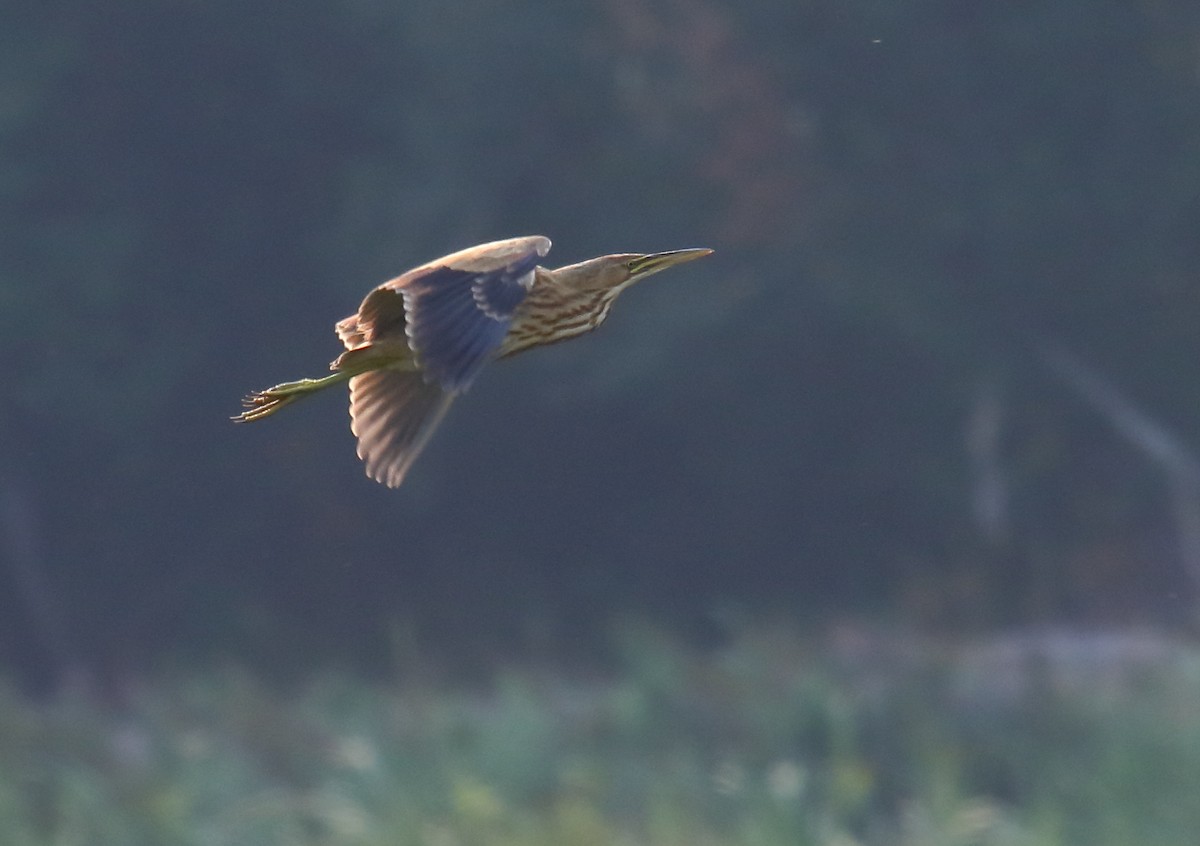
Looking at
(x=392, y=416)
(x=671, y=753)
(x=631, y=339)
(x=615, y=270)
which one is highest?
(x=631, y=339)

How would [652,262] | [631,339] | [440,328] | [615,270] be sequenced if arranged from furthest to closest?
[631,339], [652,262], [615,270], [440,328]

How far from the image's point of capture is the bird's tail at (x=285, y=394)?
432cm

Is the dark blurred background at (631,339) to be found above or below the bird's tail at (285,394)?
above

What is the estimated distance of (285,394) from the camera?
14.5 feet

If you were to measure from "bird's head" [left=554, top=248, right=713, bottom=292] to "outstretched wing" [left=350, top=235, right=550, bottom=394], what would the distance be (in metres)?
0.10

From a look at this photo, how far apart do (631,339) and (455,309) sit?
10.6 m

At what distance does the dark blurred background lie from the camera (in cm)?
1432

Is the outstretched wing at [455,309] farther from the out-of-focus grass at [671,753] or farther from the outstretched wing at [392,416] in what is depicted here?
the out-of-focus grass at [671,753]

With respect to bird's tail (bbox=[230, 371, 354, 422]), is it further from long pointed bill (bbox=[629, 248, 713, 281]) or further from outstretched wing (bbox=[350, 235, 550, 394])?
long pointed bill (bbox=[629, 248, 713, 281])

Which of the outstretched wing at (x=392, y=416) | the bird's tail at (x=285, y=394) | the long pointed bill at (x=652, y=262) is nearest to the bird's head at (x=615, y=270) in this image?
the long pointed bill at (x=652, y=262)

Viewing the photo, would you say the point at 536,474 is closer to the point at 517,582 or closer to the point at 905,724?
the point at 517,582

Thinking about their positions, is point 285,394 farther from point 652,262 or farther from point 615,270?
point 652,262

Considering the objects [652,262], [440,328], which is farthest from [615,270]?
[440,328]

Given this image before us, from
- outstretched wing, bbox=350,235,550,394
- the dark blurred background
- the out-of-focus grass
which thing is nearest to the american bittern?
outstretched wing, bbox=350,235,550,394
